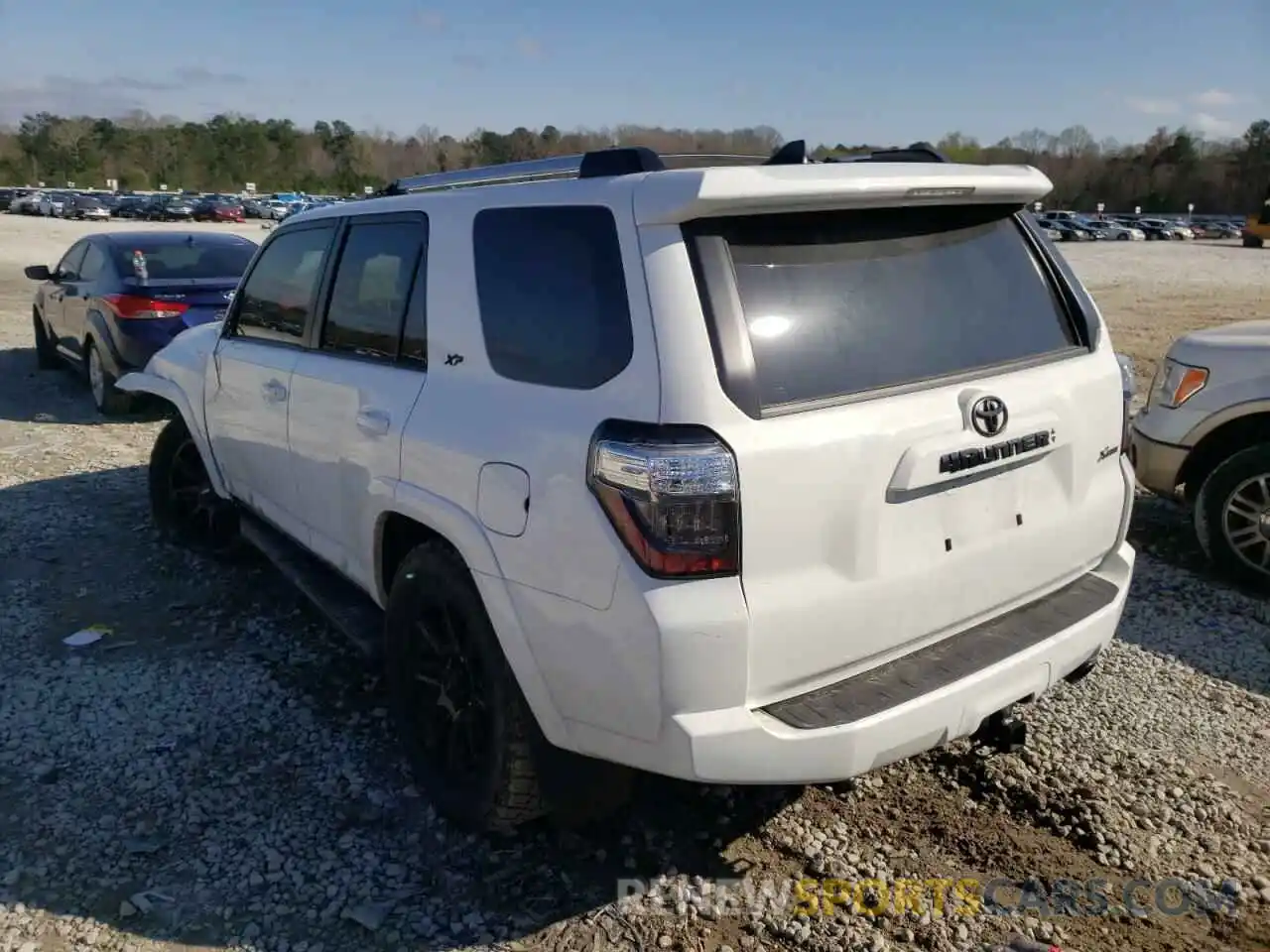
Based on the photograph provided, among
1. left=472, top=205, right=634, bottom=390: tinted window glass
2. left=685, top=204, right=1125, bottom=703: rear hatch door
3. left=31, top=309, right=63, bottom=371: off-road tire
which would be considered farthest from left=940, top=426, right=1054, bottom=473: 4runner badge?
left=31, top=309, right=63, bottom=371: off-road tire

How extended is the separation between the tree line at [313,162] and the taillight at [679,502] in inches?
3704

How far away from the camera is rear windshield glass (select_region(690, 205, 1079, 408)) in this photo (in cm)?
251

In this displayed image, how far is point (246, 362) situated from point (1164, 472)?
4.67m

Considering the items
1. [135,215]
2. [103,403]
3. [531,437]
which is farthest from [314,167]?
[531,437]

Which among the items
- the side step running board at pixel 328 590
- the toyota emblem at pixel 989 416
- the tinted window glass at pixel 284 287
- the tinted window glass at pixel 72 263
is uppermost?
the tinted window glass at pixel 284 287

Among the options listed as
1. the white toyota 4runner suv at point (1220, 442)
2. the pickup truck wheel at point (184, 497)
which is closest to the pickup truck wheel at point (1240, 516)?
the white toyota 4runner suv at point (1220, 442)

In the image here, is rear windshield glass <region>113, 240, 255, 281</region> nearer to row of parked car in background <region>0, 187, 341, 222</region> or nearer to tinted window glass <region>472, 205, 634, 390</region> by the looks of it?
tinted window glass <region>472, 205, 634, 390</region>

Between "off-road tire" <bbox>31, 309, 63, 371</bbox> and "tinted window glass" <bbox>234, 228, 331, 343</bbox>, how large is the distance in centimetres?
803

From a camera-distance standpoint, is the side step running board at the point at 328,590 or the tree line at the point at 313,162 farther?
the tree line at the point at 313,162

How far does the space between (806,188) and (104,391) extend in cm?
856

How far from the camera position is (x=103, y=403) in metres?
9.34

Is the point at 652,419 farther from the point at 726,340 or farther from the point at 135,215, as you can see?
the point at 135,215

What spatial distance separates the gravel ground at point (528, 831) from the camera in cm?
281

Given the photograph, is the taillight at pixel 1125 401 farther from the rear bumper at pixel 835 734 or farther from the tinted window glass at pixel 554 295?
the tinted window glass at pixel 554 295
